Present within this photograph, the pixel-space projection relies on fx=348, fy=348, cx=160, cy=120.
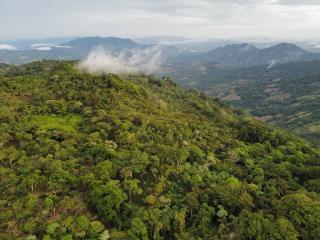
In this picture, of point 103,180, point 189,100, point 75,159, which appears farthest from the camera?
point 189,100

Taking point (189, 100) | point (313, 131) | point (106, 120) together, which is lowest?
point (313, 131)

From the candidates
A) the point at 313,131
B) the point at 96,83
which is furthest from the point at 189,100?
the point at 313,131

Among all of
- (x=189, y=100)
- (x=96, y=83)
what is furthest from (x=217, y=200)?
(x=189, y=100)

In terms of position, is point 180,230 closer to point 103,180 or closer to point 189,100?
point 103,180

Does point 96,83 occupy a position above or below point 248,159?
above

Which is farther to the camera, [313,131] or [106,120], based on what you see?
[313,131]

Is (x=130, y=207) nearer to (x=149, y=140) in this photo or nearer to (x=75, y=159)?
(x=75, y=159)

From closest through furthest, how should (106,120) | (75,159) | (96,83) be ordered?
(75,159)
(106,120)
(96,83)
